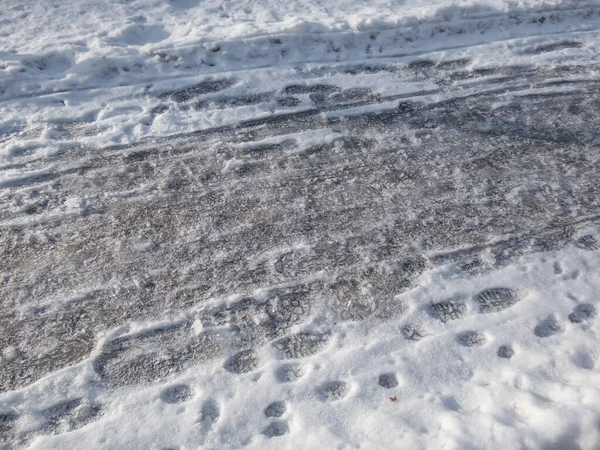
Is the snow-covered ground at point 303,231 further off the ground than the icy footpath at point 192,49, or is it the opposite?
the icy footpath at point 192,49

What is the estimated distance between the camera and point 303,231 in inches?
128

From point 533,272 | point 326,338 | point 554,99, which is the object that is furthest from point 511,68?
point 326,338

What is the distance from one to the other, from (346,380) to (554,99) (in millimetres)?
3146

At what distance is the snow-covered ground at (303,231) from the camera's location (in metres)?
2.43

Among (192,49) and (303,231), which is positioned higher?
(192,49)

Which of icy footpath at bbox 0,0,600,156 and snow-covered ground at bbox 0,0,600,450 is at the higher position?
icy footpath at bbox 0,0,600,156

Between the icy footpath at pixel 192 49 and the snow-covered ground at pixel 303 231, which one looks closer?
the snow-covered ground at pixel 303 231

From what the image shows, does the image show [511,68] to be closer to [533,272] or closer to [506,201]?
[506,201]

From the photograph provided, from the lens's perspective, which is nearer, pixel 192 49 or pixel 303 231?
pixel 303 231

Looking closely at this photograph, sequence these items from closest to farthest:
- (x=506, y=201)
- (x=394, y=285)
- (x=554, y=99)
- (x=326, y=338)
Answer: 1. (x=326, y=338)
2. (x=394, y=285)
3. (x=506, y=201)
4. (x=554, y=99)

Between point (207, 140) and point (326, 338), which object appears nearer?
point (326, 338)

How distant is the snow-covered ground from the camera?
7.98 ft

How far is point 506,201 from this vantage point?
11.2 feet

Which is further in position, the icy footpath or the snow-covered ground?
the icy footpath
